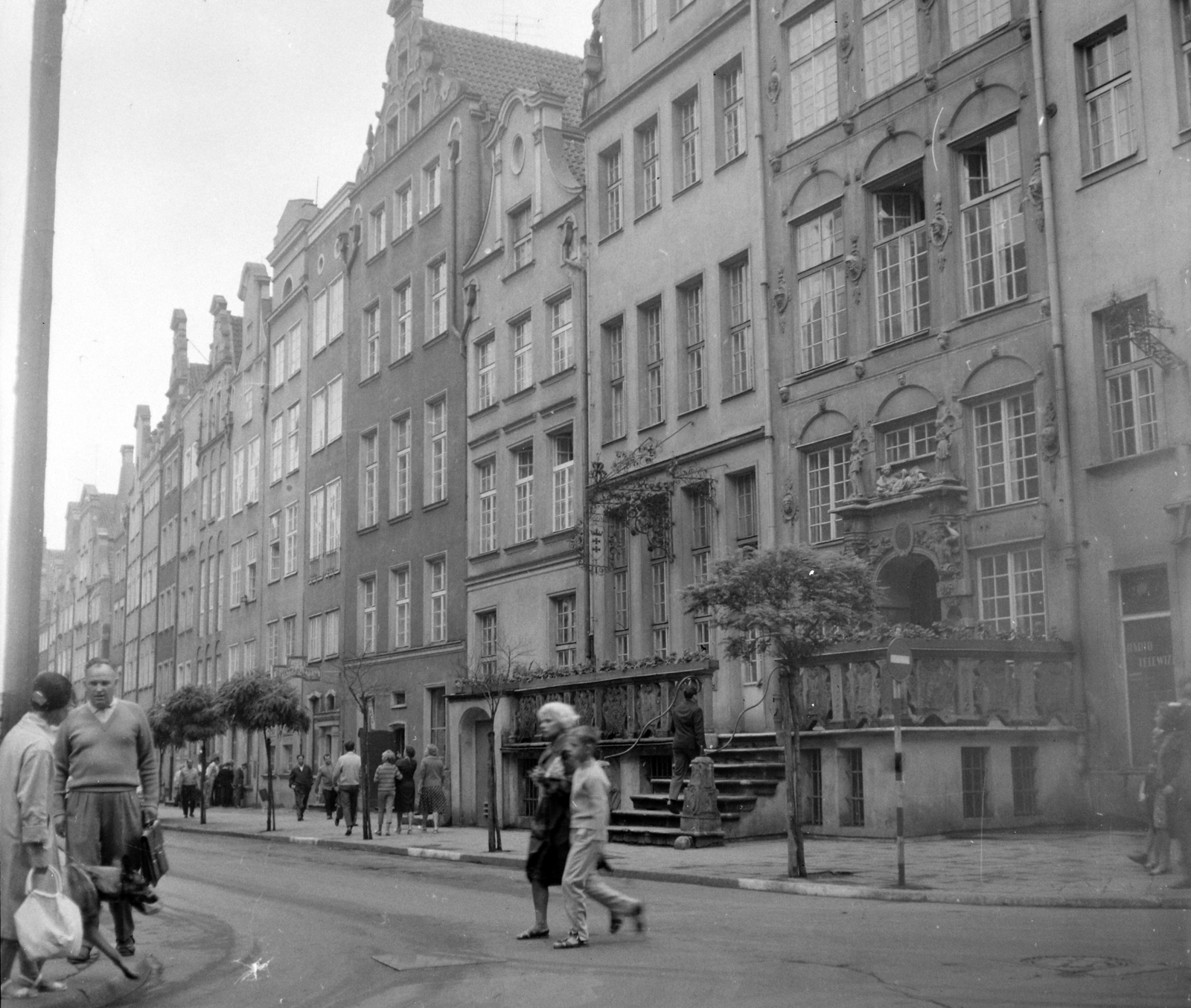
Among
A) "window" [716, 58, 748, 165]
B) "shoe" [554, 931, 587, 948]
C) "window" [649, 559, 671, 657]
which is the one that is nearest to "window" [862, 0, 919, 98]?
"window" [716, 58, 748, 165]

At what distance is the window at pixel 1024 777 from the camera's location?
20.9 metres

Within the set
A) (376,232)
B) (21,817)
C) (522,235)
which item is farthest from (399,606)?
(21,817)

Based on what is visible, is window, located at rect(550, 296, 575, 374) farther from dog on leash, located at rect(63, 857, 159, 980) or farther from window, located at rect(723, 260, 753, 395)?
dog on leash, located at rect(63, 857, 159, 980)

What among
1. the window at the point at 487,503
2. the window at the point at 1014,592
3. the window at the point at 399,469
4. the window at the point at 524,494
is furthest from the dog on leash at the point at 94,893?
the window at the point at 399,469

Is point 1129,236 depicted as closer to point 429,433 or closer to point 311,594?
point 429,433

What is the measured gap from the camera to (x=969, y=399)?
2280 centimetres

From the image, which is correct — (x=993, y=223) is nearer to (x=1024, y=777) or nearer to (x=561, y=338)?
(x=1024, y=777)

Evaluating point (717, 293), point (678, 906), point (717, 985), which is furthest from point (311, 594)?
point (717, 985)

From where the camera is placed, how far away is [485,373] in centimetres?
3834

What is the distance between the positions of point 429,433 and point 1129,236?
77.3 ft

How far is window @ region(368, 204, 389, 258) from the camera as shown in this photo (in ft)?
147

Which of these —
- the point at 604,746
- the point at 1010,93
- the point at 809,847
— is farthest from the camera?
the point at 604,746

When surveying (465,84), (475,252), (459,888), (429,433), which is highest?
(465,84)

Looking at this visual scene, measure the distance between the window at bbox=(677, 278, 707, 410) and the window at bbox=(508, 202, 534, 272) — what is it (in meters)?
6.57
